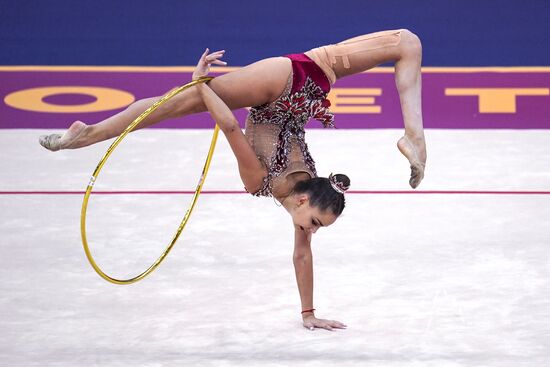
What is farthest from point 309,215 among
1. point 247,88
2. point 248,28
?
point 248,28

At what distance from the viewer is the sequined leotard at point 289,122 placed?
4117mm

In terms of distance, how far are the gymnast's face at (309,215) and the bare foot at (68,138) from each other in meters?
0.85

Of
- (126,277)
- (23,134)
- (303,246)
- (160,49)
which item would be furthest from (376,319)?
(160,49)

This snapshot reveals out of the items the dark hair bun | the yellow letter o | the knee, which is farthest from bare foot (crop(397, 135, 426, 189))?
the yellow letter o

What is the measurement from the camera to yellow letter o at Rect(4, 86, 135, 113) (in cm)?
695

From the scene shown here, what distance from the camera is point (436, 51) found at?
759 cm

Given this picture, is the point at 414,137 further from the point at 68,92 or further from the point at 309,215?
the point at 68,92

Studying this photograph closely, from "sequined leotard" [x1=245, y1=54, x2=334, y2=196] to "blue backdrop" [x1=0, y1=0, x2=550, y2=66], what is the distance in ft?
10.7

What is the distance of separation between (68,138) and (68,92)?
10.1ft

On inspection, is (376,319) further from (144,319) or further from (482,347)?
(144,319)

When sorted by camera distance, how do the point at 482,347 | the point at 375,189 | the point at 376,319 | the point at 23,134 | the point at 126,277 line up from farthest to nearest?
the point at 23,134 → the point at 375,189 → the point at 126,277 → the point at 376,319 → the point at 482,347

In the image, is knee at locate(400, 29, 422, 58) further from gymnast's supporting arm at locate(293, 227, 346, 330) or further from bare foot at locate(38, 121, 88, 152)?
bare foot at locate(38, 121, 88, 152)

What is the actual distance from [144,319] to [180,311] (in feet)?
0.53

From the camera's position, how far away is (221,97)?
4098mm
